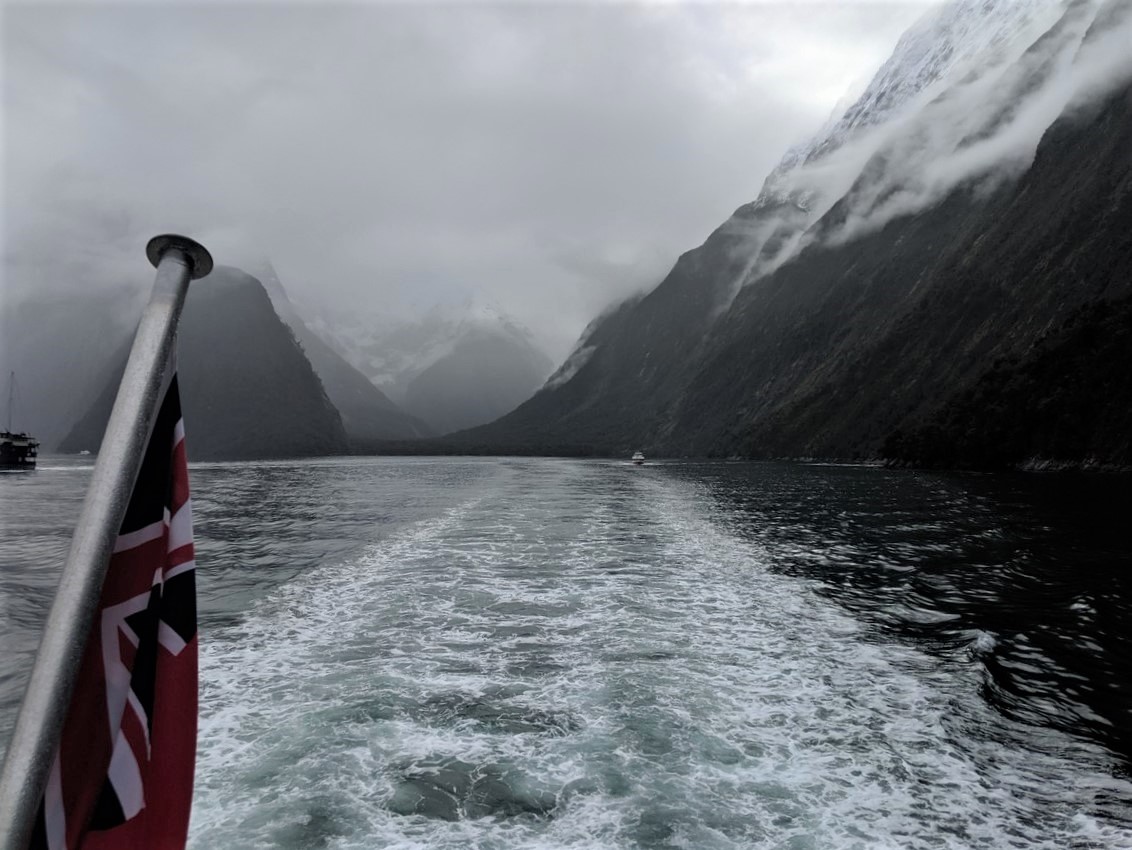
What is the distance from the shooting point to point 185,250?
3.38 m

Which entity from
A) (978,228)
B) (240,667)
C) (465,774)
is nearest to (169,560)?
(465,774)

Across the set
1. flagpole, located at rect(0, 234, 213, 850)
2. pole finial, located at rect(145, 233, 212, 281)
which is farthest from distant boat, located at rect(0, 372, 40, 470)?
flagpole, located at rect(0, 234, 213, 850)

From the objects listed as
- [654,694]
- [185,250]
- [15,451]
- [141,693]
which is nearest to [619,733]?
[654,694]

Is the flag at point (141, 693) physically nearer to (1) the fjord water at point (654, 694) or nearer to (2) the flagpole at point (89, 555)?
(2) the flagpole at point (89, 555)

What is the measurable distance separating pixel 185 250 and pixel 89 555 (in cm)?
153

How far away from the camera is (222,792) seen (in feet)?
29.0

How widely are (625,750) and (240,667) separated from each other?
851 centimetres

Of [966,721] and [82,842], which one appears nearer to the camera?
[82,842]

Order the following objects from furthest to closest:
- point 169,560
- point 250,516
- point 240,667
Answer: point 250,516, point 240,667, point 169,560

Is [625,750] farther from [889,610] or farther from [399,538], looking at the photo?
[399,538]

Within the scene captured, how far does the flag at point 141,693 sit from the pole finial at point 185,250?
578 millimetres

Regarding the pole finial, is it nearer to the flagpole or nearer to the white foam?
the flagpole

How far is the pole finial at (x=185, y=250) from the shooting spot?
3.29 m

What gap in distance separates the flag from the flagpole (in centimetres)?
26
